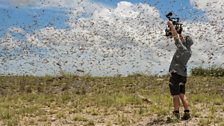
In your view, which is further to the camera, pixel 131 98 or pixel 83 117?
pixel 131 98

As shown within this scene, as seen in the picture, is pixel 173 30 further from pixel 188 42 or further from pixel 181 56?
pixel 181 56

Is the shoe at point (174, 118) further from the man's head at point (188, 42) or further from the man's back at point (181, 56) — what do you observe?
the man's head at point (188, 42)

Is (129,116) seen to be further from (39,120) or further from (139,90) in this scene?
(139,90)

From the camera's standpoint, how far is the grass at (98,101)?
15.2 metres

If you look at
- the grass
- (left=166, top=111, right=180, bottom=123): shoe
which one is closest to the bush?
the grass

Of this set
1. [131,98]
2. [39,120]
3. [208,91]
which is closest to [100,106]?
[131,98]

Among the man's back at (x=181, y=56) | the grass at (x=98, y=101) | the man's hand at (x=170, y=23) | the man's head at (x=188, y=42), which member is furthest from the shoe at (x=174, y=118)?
the man's hand at (x=170, y=23)

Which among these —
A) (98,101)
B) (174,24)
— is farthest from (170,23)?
(98,101)

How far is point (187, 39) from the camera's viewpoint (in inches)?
538

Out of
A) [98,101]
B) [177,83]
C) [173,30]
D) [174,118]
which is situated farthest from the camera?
[98,101]

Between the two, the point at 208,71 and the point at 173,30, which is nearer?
the point at 173,30

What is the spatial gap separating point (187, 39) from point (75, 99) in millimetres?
6903

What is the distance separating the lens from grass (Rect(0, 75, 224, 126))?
49.8 ft

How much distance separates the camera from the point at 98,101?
18484 millimetres
